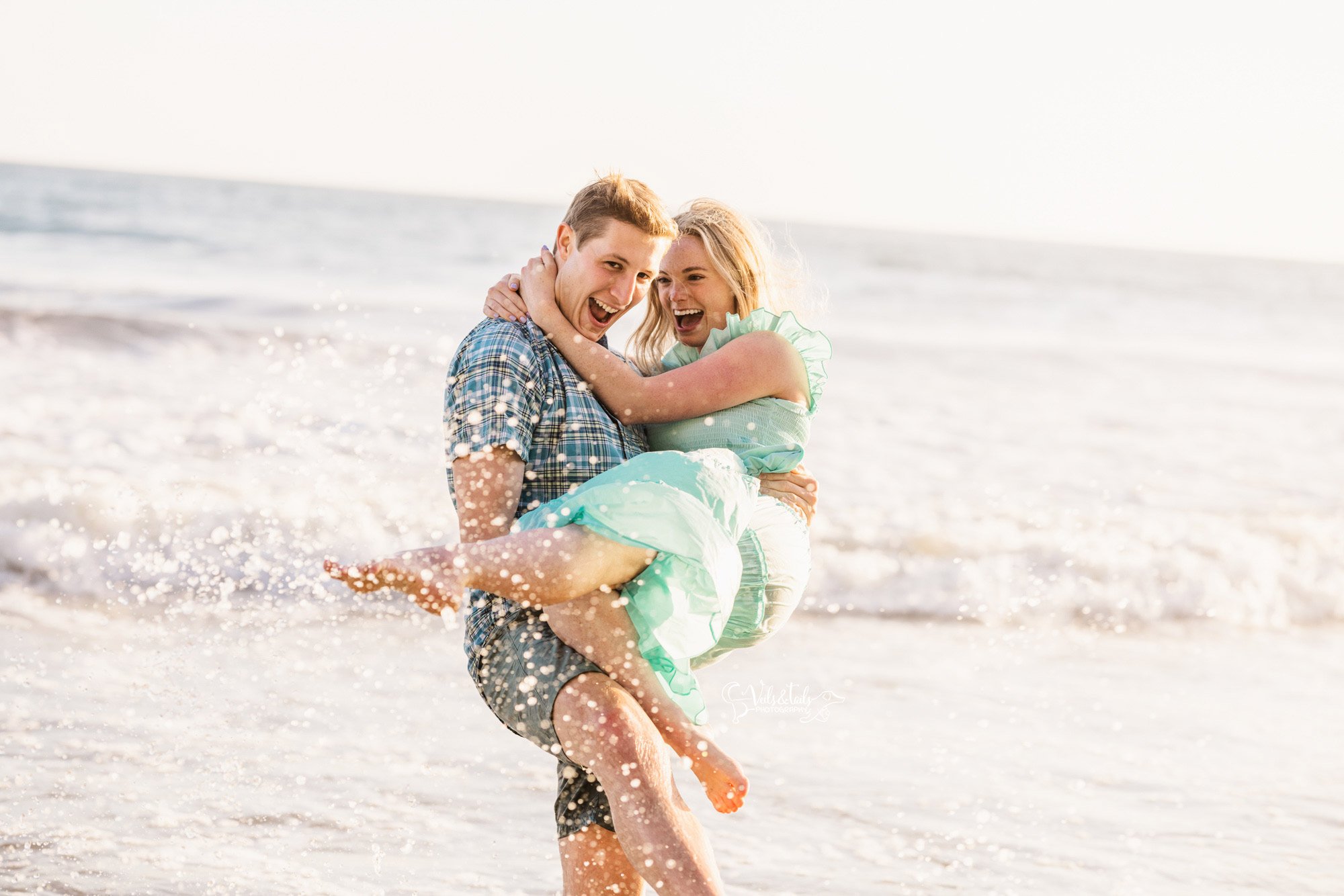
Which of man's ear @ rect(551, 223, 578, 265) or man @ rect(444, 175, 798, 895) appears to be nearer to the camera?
man @ rect(444, 175, 798, 895)

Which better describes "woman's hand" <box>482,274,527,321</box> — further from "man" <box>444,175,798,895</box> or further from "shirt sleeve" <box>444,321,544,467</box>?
"shirt sleeve" <box>444,321,544,467</box>

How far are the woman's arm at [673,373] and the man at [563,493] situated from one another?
0.04m

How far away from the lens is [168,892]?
407cm

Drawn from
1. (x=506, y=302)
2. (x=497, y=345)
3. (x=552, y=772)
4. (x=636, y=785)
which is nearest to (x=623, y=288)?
(x=506, y=302)

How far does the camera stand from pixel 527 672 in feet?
10.3

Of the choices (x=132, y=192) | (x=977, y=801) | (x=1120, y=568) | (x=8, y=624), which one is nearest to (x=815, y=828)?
(x=977, y=801)

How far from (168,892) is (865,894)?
231 cm

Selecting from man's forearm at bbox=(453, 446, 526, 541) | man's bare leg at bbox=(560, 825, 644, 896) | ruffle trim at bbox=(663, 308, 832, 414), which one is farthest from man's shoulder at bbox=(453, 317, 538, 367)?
man's bare leg at bbox=(560, 825, 644, 896)

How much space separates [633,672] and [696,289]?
4.91ft

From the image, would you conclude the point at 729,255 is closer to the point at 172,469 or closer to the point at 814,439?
the point at 172,469

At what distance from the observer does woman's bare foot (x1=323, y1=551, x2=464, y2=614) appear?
2.88 meters

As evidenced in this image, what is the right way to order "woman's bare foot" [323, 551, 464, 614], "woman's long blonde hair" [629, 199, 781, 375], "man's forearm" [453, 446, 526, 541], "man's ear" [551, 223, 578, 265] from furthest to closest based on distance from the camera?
1. "woman's long blonde hair" [629, 199, 781, 375]
2. "man's ear" [551, 223, 578, 265]
3. "man's forearm" [453, 446, 526, 541]
4. "woman's bare foot" [323, 551, 464, 614]

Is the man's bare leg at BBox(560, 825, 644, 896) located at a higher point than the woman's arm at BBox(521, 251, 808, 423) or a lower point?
lower

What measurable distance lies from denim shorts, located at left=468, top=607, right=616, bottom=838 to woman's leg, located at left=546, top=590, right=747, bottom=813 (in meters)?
0.04
